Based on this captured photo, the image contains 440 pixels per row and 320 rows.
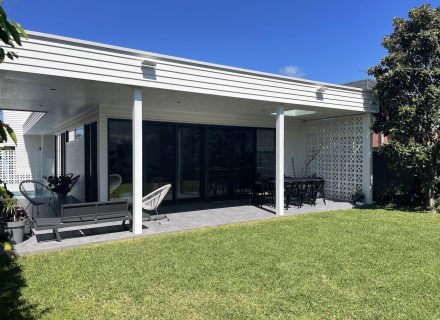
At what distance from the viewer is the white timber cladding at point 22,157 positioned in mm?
15988

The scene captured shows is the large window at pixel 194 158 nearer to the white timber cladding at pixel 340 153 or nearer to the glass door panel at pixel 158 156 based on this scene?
the glass door panel at pixel 158 156

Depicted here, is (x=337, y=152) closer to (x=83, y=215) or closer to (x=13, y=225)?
(x=83, y=215)

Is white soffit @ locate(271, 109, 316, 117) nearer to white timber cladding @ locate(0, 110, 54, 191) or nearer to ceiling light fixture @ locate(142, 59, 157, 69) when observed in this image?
ceiling light fixture @ locate(142, 59, 157, 69)

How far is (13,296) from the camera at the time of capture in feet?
12.2

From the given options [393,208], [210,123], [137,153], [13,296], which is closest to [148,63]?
[137,153]

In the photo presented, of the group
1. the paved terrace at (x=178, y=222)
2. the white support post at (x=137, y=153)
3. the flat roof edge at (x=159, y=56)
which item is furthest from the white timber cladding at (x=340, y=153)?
the white support post at (x=137, y=153)

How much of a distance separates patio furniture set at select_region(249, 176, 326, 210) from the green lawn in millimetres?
3248

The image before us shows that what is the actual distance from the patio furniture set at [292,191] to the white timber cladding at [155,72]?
2406 millimetres

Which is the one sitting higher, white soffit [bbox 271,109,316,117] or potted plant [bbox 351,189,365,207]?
white soffit [bbox 271,109,316,117]

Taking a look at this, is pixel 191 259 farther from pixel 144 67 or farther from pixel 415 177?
pixel 415 177

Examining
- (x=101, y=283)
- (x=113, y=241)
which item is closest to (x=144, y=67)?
(x=113, y=241)

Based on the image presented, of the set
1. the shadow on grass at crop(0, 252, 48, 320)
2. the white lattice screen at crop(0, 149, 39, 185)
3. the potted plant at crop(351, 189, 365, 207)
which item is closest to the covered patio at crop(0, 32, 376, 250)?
the potted plant at crop(351, 189, 365, 207)

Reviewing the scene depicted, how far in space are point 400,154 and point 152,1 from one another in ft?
34.6

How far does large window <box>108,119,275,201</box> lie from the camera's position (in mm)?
9305
